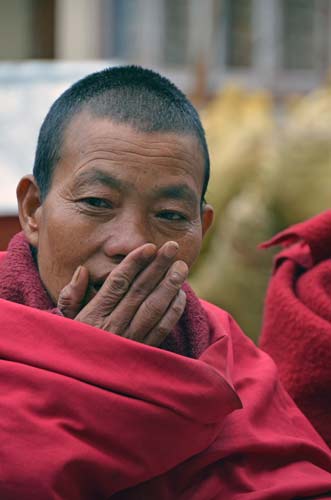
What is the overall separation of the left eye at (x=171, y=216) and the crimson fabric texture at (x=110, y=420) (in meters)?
0.24

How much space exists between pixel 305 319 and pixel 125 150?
771 mm

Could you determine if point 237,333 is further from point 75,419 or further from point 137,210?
point 75,419

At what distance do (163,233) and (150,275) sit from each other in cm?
16

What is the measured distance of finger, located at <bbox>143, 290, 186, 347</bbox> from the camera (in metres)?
1.82

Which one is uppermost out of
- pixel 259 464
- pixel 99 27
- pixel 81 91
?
pixel 81 91

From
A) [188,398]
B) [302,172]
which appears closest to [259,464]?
[188,398]

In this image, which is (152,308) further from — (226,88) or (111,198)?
(226,88)

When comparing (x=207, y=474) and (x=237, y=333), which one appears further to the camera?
(x=237, y=333)

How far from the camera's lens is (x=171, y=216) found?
197 cm

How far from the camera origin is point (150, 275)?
179cm

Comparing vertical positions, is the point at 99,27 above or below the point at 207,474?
below

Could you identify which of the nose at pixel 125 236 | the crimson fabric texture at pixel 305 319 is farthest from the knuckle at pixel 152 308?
the crimson fabric texture at pixel 305 319

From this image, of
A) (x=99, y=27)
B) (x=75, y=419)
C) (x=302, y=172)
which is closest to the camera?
(x=75, y=419)

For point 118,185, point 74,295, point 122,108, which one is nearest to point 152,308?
point 74,295
